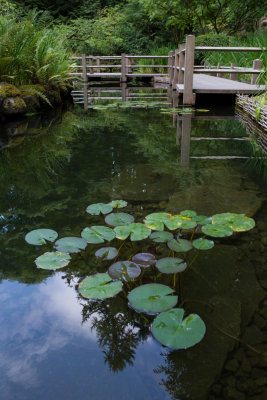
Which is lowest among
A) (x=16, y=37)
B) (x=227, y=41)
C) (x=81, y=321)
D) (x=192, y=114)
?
(x=81, y=321)

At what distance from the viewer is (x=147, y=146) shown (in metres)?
3.09

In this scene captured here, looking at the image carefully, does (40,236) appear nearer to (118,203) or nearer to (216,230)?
(118,203)

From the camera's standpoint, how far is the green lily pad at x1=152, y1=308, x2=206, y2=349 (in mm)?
911

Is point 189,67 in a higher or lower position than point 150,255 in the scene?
higher

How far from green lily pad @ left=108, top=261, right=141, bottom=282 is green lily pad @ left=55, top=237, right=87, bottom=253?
0.65 ft

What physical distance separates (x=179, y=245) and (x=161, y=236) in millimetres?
103

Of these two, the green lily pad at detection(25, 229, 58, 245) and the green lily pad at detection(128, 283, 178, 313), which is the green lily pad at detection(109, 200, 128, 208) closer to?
the green lily pad at detection(25, 229, 58, 245)

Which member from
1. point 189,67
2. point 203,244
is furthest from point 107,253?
point 189,67

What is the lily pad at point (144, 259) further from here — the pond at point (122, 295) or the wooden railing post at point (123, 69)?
the wooden railing post at point (123, 69)

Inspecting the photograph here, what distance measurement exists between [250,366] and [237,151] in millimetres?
2278

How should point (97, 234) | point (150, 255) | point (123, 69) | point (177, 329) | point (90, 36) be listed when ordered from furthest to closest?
point (90, 36) < point (123, 69) < point (97, 234) < point (150, 255) < point (177, 329)

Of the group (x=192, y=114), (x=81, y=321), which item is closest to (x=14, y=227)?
(x=81, y=321)

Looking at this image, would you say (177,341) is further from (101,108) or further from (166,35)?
(166,35)

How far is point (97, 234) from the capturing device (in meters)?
1.46
